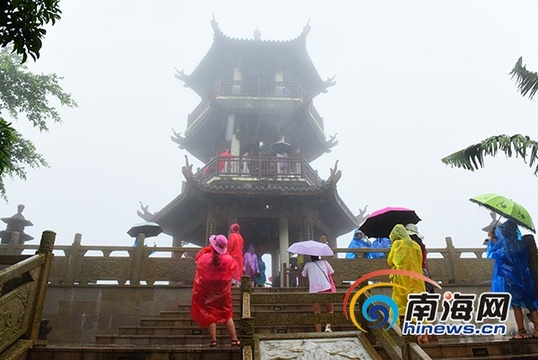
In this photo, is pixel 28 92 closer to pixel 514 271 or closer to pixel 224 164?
pixel 224 164

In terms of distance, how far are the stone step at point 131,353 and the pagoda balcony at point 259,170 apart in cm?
816

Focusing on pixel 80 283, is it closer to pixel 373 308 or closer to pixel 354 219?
pixel 373 308

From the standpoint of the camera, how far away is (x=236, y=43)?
50.7 feet

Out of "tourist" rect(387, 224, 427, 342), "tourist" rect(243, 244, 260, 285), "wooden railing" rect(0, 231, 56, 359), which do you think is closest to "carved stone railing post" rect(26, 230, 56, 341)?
"wooden railing" rect(0, 231, 56, 359)

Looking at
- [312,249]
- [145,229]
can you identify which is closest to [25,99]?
[145,229]

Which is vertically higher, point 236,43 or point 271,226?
point 236,43

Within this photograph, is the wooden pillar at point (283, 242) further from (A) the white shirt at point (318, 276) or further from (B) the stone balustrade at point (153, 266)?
(A) the white shirt at point (318, 276)

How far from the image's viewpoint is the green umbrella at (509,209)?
468 cm

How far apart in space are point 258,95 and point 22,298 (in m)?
11.3

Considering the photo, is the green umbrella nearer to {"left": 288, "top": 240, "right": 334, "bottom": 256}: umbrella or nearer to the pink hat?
{"left": 288, "top": 240, "right": 334, "bottom": 256}: umbrella

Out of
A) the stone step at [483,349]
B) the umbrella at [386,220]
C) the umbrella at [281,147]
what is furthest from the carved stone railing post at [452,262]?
the umbrella at [281,147]

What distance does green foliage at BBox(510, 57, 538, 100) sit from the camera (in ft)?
21.2

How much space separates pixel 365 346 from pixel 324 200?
8346 millimetres

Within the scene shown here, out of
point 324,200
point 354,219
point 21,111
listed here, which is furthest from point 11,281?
point 354,219
